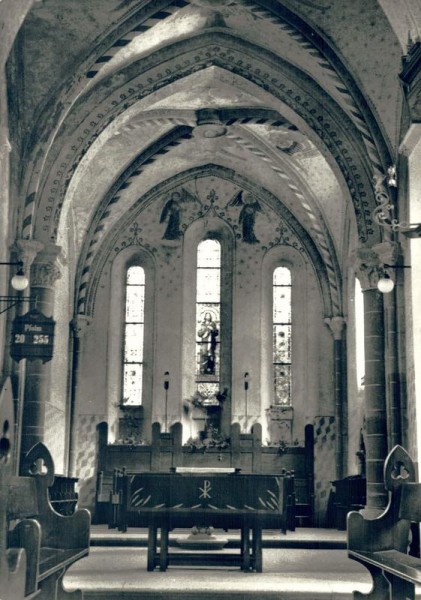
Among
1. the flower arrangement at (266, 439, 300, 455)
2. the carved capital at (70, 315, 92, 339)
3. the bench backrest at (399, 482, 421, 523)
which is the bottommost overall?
the bench backrest at (399, 482, 421, 523)

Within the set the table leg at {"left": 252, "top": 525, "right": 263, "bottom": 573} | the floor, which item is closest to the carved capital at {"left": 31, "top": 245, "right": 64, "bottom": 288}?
the floor

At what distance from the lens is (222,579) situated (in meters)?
9.56

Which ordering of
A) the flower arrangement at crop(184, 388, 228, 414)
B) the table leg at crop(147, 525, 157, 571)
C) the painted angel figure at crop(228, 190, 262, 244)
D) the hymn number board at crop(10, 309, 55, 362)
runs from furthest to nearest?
1. the painted angel figure at crop(228, 190, 262, 244)
2. the flower arrangement at crop(184, 388, 228, 414)
3. the hymn number board at crop(10, 309, 55, 362)
4. the table leg at crop(147, 525, 157, 571)

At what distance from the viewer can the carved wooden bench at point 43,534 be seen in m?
5.40

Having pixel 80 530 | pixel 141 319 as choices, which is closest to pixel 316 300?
pixel 141 319

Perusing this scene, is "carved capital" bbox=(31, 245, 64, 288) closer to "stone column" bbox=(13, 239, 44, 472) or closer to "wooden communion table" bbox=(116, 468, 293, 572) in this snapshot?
"stone column" bbox=(13, 239, 44, 472)

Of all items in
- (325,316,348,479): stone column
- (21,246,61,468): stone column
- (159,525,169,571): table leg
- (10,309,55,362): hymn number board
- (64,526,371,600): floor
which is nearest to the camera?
(64,526,371,600): floor

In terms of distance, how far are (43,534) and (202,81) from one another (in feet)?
37.7

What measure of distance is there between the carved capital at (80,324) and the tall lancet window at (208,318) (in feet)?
8.76

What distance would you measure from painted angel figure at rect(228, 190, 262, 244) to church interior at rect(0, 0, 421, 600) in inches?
1.5

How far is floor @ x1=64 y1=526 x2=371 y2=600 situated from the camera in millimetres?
8445

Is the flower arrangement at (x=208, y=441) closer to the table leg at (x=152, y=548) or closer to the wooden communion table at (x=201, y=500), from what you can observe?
the table leg at (x=152, y=548)

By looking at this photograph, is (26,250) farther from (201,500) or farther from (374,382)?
(201,500)

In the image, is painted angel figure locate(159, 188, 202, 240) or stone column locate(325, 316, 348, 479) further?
painted angel figure locate(159, 188, 202, 240)
